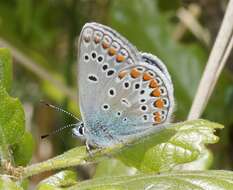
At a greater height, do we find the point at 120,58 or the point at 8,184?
the point at 120,58

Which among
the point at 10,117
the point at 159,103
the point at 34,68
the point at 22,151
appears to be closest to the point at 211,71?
the point at 159,103

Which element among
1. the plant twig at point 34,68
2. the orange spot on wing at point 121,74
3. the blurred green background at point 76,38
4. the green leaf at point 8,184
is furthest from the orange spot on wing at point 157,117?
the plant twig at point 34,68

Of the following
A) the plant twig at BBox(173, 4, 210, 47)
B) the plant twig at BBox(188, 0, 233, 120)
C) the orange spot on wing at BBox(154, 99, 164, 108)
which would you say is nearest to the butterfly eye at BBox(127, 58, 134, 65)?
the orange spot on wing at BBox(154, 99, 164, 108)

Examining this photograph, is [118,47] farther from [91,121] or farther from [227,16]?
[227,16]

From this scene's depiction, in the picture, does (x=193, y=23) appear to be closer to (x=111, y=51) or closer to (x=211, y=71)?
(x=211, y=71)

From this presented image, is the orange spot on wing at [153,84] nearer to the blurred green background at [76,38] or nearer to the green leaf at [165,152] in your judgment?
the green leaf at [165,152]

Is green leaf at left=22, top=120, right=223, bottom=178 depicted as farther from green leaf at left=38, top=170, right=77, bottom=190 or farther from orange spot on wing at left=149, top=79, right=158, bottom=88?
orange spot on wing at left=149, top=79, right=158, bottom=88
